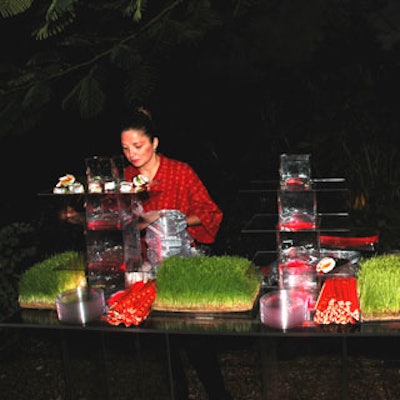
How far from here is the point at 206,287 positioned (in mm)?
2693

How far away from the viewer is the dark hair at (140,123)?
3508mm

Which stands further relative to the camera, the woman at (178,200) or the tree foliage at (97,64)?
the woman at (178,200)

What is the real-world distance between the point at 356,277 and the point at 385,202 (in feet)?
11.2

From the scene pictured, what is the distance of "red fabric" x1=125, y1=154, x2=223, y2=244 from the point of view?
3625 millimetres

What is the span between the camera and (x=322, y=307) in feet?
8.40

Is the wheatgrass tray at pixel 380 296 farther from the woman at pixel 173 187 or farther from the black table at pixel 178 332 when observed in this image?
the woman at pixel 173 187

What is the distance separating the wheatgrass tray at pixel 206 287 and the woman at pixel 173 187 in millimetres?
802

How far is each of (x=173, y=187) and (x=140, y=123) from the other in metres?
0.38

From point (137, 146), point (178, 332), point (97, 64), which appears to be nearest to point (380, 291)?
point (178, 332)

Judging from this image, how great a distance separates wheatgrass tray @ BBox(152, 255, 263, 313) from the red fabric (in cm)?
83

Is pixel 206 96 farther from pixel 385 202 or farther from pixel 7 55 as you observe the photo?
pixel 7 55

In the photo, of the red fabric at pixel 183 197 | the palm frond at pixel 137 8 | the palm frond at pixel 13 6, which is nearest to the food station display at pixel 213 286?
the red fabric at pixel 183 197

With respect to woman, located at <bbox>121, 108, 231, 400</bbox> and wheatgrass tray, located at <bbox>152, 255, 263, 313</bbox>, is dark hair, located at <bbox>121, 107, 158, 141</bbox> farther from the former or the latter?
wheatgrass tray, located at <bbox>152, 255, 263, 313</bbox>

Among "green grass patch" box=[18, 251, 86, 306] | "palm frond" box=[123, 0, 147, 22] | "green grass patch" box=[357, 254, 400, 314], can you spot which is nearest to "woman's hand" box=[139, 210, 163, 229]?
"green grass patch" box=[18, 251, 86, 306]
